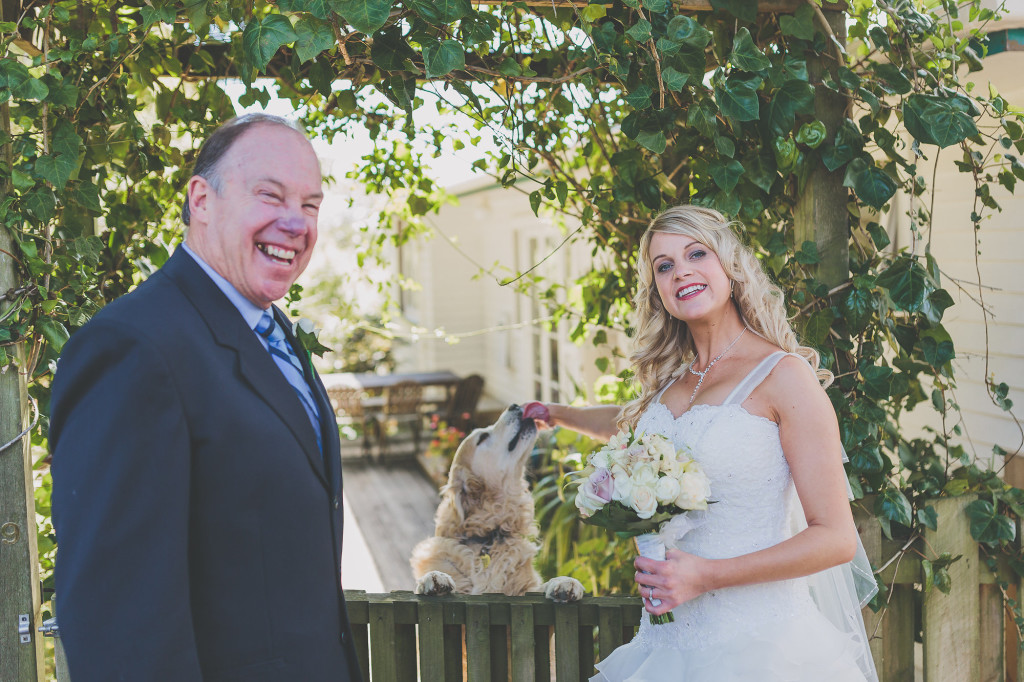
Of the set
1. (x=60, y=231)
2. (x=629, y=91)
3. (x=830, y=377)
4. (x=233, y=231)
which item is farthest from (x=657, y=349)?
(x=60, y=231)

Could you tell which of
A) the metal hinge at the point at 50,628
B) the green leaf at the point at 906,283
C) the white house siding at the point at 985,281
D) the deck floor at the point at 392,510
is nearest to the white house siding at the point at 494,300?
the deck floor at the point at 392,510

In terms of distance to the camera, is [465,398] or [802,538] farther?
[465,398]

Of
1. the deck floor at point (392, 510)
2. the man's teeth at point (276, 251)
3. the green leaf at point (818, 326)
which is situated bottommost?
the deck floor at point (392, 510)

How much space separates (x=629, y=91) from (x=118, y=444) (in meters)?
1.80

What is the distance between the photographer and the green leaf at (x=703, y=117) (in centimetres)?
238

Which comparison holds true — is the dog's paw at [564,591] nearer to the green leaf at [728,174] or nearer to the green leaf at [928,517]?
the green leaf at [928,517]

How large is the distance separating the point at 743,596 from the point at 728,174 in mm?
1253

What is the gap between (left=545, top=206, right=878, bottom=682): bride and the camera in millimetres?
2000

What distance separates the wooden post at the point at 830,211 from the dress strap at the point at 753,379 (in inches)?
23.1

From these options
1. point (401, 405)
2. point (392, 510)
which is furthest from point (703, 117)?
point (401, 405)

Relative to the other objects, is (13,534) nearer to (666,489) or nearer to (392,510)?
(666,489)

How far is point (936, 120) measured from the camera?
2.38 m

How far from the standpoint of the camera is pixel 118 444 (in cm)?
131

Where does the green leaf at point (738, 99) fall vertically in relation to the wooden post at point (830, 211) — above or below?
above
